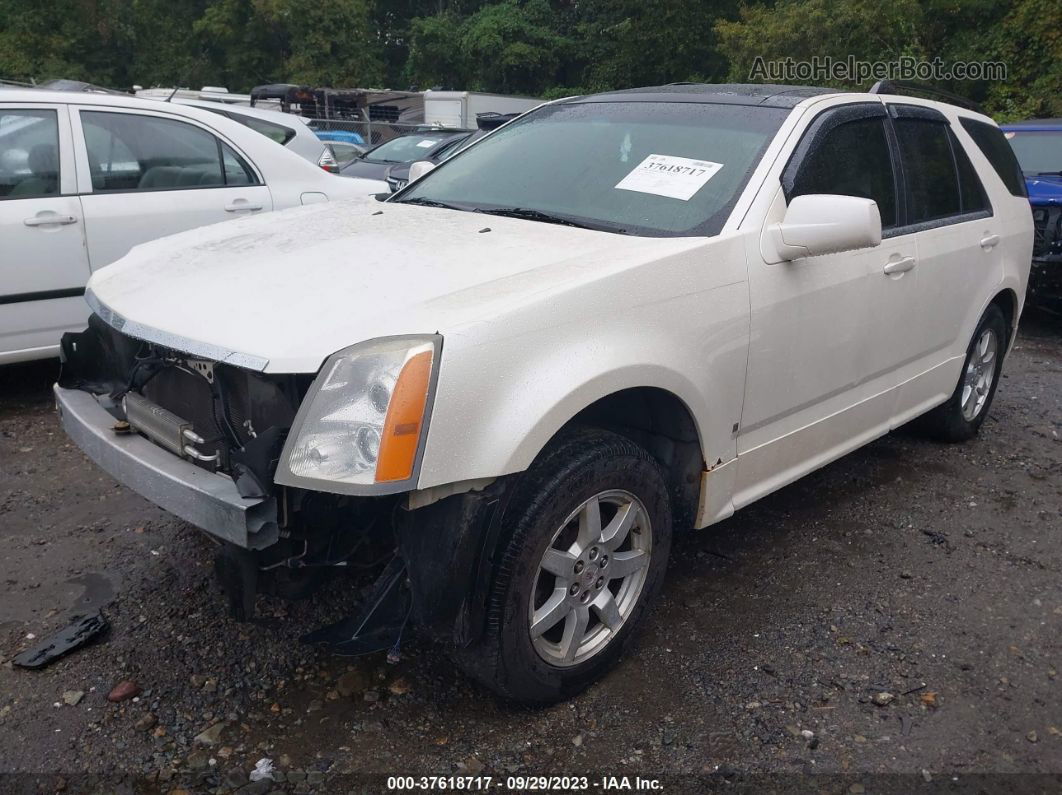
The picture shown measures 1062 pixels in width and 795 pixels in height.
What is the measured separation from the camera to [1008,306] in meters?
4.87

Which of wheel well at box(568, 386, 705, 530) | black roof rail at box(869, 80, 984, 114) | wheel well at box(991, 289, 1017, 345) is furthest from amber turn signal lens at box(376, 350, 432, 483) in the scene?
wheel well at box(991, 289, 1017, 345)

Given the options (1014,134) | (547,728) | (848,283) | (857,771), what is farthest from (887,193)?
(1014,134)

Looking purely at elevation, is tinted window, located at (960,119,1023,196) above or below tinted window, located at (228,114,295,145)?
above

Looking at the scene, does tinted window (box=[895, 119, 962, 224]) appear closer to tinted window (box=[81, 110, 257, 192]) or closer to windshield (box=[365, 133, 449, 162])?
tinted window (box=[81, 110, 257, 192])

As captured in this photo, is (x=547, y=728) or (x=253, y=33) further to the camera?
(x=253, y=33)

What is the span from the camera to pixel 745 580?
11.4 feet

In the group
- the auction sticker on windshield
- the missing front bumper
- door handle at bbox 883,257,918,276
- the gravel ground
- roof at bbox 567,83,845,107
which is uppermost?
roof at bbox 567,83,845,107

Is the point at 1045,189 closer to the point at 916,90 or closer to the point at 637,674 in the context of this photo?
the point at 916,90

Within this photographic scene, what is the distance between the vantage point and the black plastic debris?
2.78 meters

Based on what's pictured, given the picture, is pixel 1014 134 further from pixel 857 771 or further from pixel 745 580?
pixel 857 771

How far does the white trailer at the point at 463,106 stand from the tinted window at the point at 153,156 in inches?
789

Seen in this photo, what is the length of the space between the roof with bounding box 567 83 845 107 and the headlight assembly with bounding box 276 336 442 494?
1933 millimetres

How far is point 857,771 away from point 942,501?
213 centimetres

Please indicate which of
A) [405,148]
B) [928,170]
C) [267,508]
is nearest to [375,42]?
[405,148]
